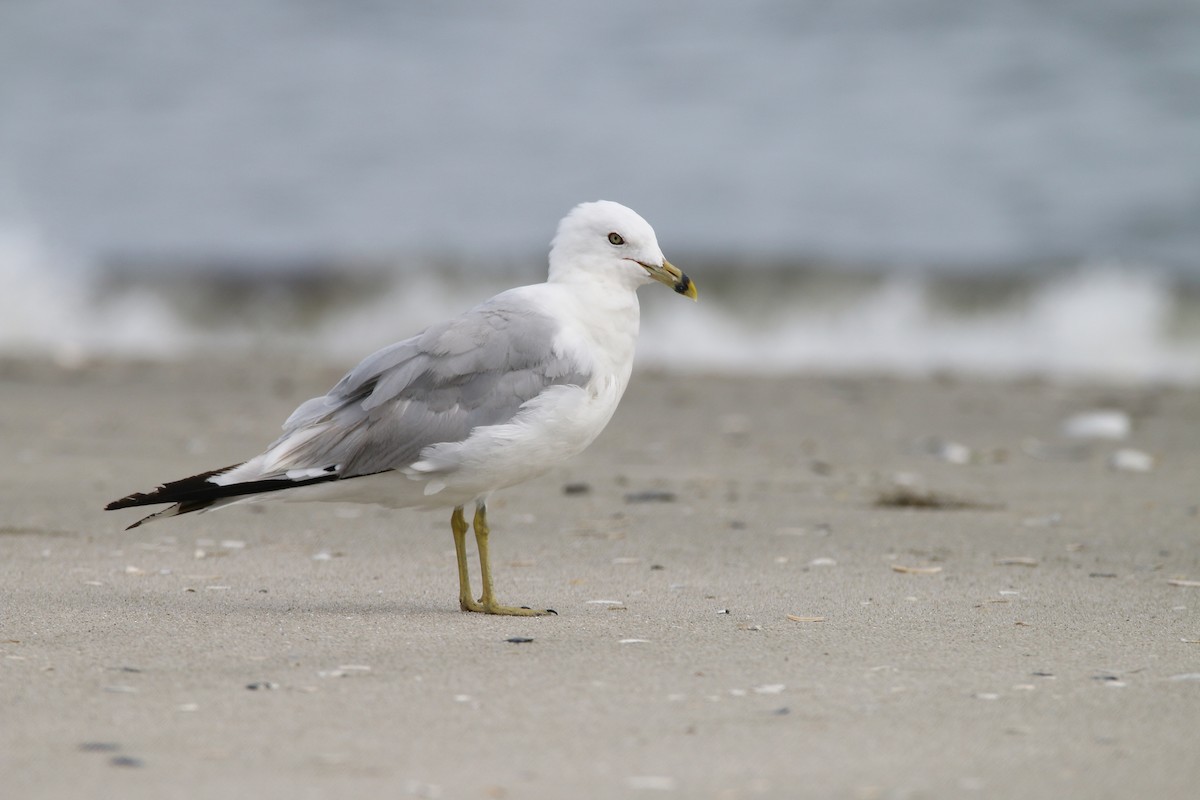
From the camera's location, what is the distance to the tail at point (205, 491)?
4.02 meters

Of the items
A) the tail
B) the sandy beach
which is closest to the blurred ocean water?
the sandy beach

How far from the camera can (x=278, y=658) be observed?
361 cm

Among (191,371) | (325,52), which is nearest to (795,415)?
(191,371)

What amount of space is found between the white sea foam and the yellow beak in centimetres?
681

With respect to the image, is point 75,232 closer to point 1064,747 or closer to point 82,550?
point 82,550

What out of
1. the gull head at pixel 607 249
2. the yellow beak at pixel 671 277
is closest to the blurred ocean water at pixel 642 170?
the yellow beak at pixel 671 277

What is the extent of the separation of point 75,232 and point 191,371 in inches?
330

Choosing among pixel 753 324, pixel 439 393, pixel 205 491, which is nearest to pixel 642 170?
pixel 753 324

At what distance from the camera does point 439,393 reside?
4.29m

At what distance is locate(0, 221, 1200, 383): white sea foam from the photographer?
12.6m

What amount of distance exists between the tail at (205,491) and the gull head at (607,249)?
95 cm

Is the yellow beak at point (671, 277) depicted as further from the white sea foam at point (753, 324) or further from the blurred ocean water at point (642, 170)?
the blurred ocean water at point (642, 170)

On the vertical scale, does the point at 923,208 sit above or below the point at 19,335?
above

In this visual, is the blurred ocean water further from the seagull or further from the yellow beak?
the seagull
